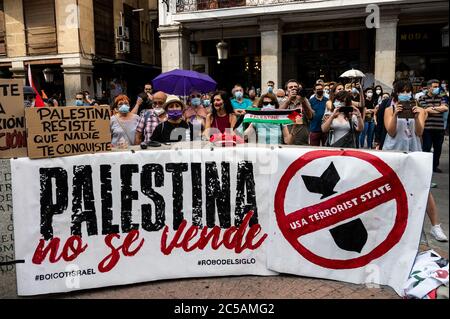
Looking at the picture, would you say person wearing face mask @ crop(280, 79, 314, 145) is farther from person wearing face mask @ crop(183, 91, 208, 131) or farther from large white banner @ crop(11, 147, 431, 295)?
large white banner @ crop(11, 147, 431, 295)

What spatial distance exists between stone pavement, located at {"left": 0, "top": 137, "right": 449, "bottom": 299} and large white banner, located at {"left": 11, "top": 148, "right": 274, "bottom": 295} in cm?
7

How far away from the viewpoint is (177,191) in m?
3.76

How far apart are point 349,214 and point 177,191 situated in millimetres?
1523

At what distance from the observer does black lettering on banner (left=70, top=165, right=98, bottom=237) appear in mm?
3604

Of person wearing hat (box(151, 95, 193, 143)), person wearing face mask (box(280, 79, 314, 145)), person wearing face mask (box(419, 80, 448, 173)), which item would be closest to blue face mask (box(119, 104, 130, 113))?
person wearing hat (box(151, 95, 193, 143))

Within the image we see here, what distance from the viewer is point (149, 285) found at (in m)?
3.73

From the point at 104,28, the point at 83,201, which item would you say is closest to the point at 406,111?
the point at 83,201

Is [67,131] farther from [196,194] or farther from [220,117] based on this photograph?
[220,117]

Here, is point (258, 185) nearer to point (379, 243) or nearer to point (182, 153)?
point (182, 153)

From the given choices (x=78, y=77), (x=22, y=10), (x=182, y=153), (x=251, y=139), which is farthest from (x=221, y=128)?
(x=22, y=10)

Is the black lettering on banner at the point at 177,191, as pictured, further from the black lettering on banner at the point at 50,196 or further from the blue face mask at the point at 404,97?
the blue face mask at the point at 404,97

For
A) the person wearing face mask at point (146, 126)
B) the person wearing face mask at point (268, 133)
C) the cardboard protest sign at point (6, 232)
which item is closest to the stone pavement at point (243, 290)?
the cardboard protest sign at point (6, 232)

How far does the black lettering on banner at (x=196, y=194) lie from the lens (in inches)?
148

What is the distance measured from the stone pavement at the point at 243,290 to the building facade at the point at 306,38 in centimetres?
1345
